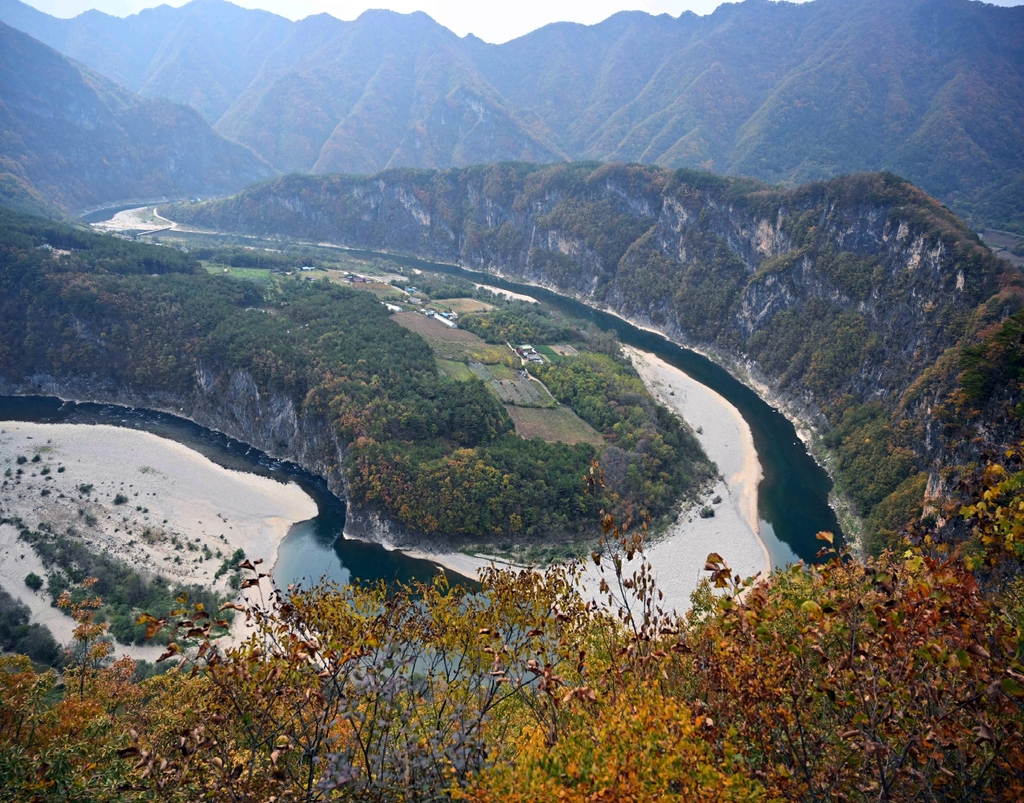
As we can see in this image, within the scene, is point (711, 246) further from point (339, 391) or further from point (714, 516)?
point (339, 391)

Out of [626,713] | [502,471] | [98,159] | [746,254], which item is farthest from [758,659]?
[98,159]

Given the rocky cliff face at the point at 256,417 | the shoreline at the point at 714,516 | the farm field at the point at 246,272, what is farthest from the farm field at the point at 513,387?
the farm field at the point at 246,272

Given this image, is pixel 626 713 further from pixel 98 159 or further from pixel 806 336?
pixel 98 159

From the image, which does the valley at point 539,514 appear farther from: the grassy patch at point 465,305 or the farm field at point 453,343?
the grassy patch at point 465,305

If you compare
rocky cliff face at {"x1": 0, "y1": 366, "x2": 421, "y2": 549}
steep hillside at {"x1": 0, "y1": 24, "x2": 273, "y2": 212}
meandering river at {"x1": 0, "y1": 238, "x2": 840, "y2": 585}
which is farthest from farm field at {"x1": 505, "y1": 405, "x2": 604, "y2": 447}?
steep hillside at {"x1": 0, "y1": 24, "x2": 273, "y2": 212}

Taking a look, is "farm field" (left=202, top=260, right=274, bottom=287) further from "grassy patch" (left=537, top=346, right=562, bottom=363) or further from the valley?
"grassy patch" (left=537, top=346, right=562, bottom=363)

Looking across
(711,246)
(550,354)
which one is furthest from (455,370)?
(711,246)
